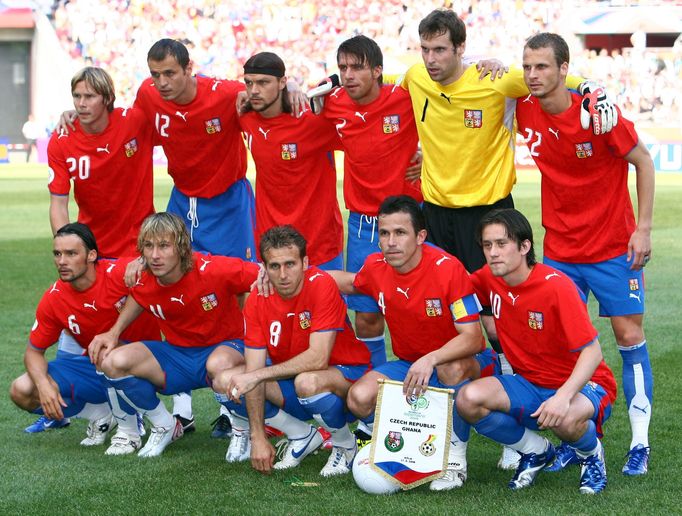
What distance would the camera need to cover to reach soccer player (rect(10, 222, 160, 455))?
17.1 ft

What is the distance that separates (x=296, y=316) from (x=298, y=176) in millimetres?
1215

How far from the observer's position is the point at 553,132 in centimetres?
495

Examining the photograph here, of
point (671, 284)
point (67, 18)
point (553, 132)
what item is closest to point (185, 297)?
point (553, 132)

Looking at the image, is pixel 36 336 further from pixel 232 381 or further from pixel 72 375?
pixel 232 381

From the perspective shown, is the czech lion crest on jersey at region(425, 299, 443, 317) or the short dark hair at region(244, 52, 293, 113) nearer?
the czech lion crest on jersey at region(425, 299, 443, 317)

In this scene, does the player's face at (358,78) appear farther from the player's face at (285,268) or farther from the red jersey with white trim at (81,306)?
the red jersey with white trim at (81,306)

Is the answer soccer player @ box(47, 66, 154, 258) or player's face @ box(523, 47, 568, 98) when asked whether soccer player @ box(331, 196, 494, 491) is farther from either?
soccer player @ box(47, 66, 154, 258)

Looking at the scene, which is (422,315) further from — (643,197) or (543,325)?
(643,197)

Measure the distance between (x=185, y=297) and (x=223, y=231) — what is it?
125 centimetres

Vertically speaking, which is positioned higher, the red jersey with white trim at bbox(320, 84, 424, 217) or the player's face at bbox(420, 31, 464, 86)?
the player's face at bbox(420, 31, 464, 86)

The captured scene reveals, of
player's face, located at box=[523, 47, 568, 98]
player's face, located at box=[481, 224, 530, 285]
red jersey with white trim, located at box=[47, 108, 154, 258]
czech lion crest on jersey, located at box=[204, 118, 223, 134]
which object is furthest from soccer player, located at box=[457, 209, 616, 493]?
red jersey with white trim, located at box=[47, 108, 154, 258]

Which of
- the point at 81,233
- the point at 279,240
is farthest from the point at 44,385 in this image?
the point at 279,240

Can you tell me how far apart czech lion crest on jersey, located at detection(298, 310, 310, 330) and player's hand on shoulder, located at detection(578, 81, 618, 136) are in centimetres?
154

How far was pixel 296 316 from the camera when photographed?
16.0 ft
